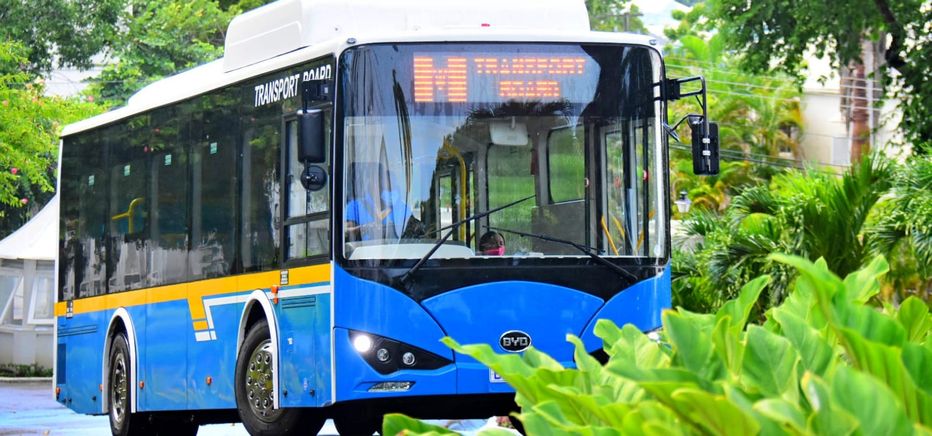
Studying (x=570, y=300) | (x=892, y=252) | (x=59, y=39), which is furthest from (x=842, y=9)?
(x=59, y=39)

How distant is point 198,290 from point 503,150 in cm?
330

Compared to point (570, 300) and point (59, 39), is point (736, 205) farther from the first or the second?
point (59, 39)

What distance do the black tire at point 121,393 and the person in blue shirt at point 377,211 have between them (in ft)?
14.9

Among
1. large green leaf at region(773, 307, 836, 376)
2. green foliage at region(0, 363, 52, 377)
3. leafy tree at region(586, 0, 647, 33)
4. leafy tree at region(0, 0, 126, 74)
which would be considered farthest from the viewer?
leafy tree at region(586, 0, 647, 33)

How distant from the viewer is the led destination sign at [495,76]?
11242 mm

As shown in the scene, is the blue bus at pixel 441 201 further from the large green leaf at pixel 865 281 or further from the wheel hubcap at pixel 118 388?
the large green leaf at pixel 865 281

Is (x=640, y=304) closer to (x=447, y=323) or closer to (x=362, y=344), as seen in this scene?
(x=447, y=323)

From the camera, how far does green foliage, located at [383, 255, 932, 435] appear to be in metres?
2.62

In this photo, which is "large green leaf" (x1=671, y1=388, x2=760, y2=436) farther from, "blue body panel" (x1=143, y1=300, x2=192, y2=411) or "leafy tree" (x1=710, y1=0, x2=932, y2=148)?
"leafy tree" (x1=710, y1=0, x2=932, y2=148)

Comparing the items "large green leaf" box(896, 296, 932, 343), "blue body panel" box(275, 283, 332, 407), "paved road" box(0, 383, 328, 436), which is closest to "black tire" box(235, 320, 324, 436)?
"blue body panel" box(275, 283, 332, 407)

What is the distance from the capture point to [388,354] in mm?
11133

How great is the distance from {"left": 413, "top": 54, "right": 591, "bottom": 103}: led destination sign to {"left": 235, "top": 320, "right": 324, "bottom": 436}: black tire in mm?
2303

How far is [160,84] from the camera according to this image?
1541 cm

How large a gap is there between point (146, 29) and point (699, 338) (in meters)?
36.7
